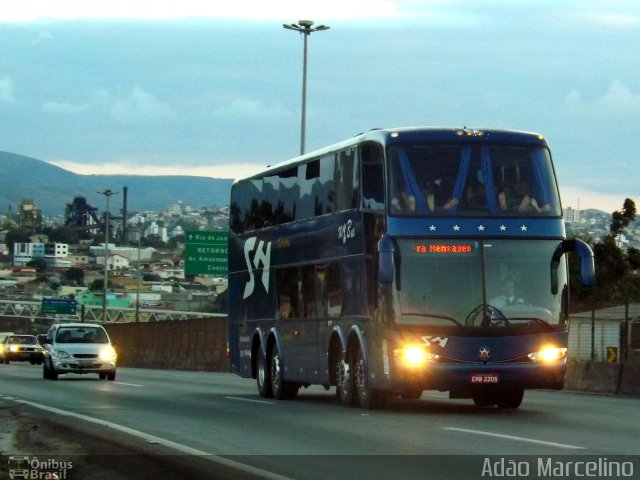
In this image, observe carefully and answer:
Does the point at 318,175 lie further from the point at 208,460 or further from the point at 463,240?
the point at 208,460

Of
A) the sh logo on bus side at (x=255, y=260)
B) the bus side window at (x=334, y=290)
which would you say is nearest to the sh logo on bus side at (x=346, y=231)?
the bus side window at (x=334, y=290)

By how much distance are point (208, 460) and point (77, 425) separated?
5.48 metres

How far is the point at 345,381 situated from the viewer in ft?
78.6

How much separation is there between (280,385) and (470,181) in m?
7.02

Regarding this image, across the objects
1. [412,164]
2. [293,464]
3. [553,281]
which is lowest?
[293,464]

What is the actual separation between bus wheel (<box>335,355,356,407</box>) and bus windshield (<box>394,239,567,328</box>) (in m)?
2.37

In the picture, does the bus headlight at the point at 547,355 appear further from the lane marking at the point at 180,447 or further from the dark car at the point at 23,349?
the dark car at the point at 23,349

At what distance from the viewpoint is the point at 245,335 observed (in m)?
30.4

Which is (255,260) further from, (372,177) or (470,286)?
(470,286)

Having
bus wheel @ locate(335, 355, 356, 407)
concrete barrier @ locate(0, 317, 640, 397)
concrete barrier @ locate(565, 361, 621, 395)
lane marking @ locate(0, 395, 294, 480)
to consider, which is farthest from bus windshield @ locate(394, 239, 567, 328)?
concrete barrier @ locate(565, 361, 621, 395)

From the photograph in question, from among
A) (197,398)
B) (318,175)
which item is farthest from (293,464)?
(197,398)

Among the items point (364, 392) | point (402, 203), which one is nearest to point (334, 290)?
point (364, 392)

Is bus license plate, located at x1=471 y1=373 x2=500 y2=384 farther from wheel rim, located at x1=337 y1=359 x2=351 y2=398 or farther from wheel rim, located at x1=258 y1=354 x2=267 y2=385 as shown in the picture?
wheel rim, located at x1=258 y1=354 x2=267 y2=385

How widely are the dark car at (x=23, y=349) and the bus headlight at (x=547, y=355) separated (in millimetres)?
54856
